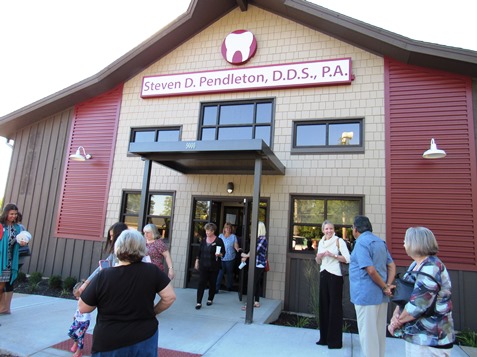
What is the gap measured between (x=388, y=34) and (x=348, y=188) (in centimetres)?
334

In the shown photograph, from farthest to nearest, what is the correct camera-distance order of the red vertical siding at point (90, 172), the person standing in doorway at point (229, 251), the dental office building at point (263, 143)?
the red vertical siding at point (90, 172) → the person standing in doorway at point (229, 251) → the dental office building at point (263, 143)

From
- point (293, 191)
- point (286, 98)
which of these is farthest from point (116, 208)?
point (286, 98)

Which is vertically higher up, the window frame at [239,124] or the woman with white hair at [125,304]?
the window frame at [239,124]

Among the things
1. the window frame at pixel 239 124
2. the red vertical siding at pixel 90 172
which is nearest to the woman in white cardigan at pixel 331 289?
the window frame at pixel 239 124

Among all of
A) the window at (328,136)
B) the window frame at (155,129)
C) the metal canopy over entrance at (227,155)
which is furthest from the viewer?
the window frame at (155,129)

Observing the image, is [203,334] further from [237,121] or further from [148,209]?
[237,121]

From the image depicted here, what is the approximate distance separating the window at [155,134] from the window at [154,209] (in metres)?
1.50

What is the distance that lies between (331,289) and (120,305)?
3115 mm

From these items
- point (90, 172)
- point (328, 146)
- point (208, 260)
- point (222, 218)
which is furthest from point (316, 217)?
point (90, 172)

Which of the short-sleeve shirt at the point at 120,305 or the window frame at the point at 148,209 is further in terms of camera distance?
the window frame at the point at 148,209

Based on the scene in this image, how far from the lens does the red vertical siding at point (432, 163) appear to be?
6480 millimetres

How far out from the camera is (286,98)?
8.01 m

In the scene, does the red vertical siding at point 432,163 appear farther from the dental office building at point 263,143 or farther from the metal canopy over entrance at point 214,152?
the metal canopy over entrance at point 214,152

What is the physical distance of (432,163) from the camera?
6.82m
